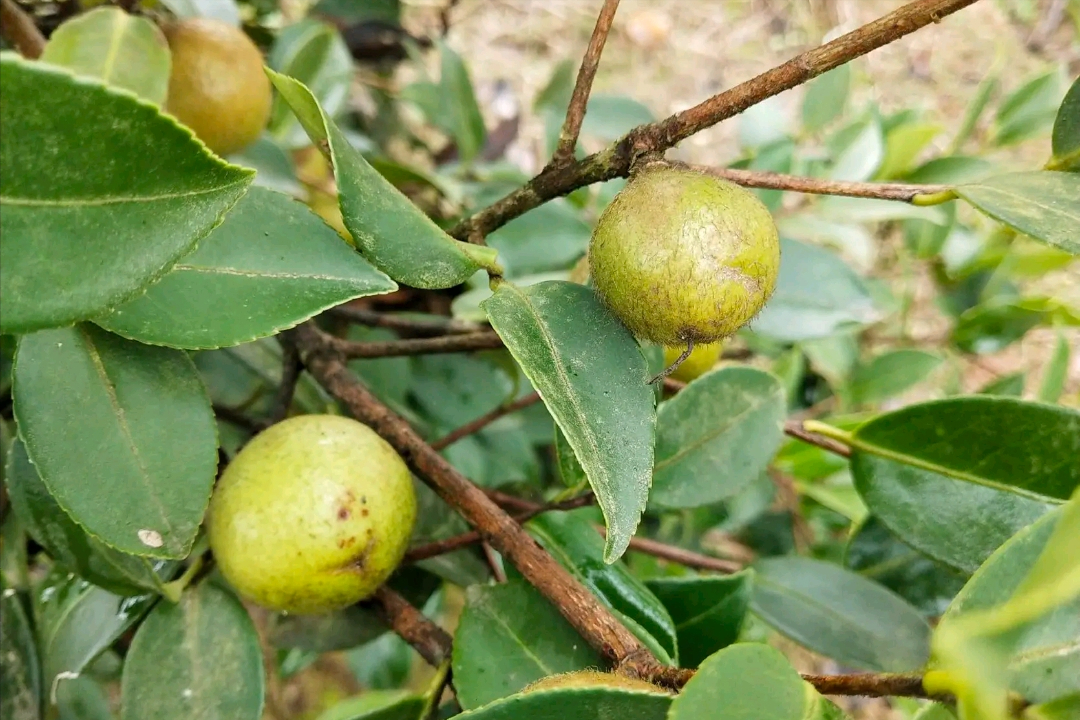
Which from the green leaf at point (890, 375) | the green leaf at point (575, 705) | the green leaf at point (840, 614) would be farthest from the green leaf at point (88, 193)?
the green leaf at point (890, 375)

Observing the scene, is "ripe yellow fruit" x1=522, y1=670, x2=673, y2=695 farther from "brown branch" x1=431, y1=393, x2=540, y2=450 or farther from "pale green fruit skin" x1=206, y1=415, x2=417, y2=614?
"brown branch" x1=431, y1=393, x2=540, y2=450

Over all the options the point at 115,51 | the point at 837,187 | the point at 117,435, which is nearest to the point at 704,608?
the point at 837,187

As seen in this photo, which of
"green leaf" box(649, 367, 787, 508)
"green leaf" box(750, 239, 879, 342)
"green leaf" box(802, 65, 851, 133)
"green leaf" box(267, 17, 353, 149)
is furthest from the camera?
"green leaf" box(802, 65, 851, 133)

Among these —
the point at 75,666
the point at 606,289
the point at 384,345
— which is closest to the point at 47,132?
the point at 606,289

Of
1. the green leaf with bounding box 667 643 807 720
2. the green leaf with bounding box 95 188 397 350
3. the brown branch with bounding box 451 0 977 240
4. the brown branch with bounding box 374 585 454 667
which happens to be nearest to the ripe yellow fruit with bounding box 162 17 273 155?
the green leaf with bounding box 95 188 397 350

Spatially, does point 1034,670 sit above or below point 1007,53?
below

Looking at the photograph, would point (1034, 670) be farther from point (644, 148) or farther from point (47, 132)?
point (47, 132)

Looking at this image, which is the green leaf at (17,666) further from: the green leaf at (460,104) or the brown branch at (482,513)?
the green leaf at (460,104)
